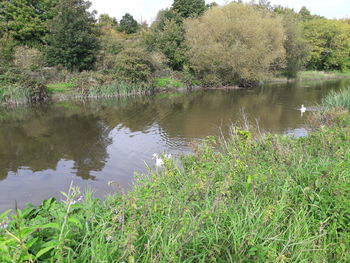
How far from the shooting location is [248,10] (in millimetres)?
25906

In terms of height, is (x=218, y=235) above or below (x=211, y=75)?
below

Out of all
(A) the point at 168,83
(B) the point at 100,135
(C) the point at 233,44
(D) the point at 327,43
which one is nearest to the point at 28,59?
(A) the point at 168,83

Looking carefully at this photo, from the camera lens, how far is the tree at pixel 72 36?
71.5ft

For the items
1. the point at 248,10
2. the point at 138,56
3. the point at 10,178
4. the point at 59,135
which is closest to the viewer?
the point at 10,178

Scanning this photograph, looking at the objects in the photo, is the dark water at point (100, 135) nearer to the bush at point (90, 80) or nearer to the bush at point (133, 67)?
the bush at point (90, 80)

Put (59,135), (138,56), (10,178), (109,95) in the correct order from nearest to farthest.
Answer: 1. (10,178)
2. (59,135)
3. (109,95)
4. (138,56)

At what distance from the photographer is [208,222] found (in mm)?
2434

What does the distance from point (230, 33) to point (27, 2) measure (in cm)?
1896

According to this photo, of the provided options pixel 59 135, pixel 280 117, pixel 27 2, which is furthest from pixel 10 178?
pixel 27 2

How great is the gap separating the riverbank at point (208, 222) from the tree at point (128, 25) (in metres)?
40.1

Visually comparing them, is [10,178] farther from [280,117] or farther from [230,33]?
[230,33]

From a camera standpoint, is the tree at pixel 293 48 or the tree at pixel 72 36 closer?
the tree at pixel 72 36

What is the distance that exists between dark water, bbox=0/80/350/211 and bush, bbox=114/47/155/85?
143 inches

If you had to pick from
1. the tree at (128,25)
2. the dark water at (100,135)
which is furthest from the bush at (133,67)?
the tree at (128,25)
